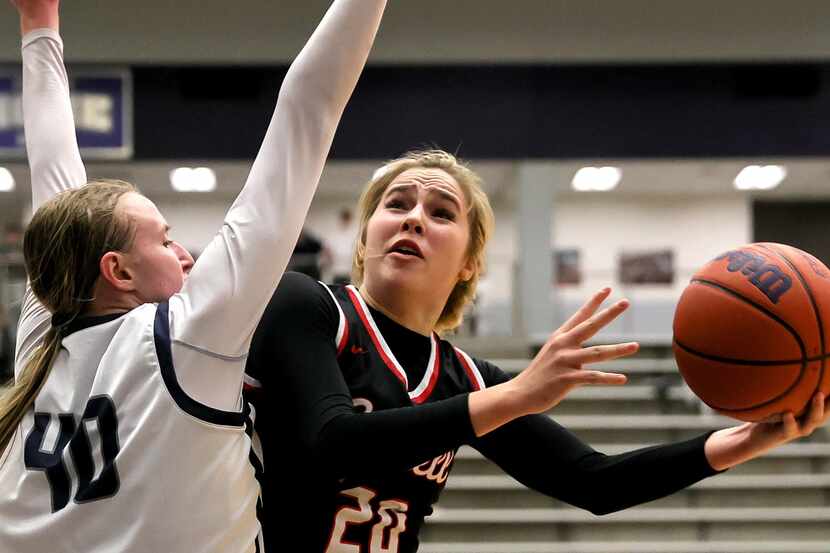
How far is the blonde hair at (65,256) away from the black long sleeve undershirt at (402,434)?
1.13ft

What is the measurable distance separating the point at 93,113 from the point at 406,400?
20.4 feet

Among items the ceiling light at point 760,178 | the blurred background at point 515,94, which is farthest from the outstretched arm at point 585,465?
the ceiling light at point 760,178

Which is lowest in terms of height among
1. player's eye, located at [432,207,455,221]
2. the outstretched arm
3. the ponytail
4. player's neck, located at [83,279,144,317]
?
the outstretched arm

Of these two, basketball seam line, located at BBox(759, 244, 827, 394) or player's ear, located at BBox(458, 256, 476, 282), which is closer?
basketball seam line, located at BBox(759, 244, 827, 394)

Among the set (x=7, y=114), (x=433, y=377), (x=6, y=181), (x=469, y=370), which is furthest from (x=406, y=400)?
(x=6, y=181)

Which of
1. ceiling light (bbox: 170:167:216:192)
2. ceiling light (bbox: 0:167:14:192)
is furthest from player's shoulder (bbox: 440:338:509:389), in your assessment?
ceiling light (bbox: 0:167:14:192)

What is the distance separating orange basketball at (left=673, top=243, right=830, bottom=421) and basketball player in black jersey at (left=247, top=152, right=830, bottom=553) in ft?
0.19

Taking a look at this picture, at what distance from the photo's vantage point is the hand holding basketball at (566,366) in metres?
1.35

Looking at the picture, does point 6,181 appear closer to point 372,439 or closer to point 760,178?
point 760,178

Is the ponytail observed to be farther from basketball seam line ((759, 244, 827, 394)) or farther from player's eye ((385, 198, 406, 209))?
basketball seam line ((759, 244, 827, 394))

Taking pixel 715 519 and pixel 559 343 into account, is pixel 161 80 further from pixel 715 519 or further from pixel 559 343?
pixel 559 343

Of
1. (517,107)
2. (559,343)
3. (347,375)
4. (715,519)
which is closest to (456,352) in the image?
(347,375)

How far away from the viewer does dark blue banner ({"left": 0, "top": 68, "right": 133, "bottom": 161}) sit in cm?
725

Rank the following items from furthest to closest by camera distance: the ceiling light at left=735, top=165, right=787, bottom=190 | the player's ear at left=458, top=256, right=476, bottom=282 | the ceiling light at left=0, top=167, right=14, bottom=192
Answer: the ceiling light at left=735, top=165, right=787, bottom=190, the ceiling light at left=0, top=167, right=14, bottom=192, the player's ear at left=458, top=256, right=476, bottom=282
